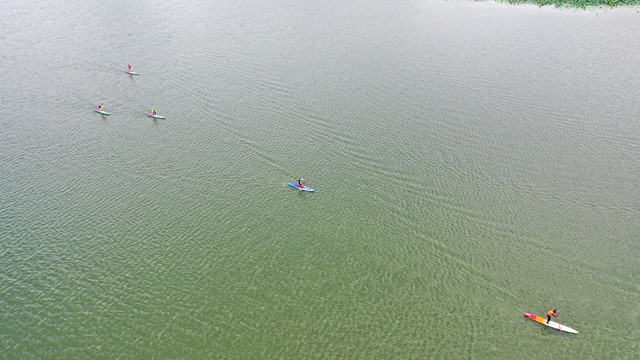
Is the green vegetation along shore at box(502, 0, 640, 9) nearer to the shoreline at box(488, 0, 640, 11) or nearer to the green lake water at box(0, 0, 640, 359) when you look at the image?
the shoreline at box(488, 0, 640, 11)

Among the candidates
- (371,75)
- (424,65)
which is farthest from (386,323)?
(424,65)

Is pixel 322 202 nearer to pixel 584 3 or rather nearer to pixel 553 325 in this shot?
pixel 553 325

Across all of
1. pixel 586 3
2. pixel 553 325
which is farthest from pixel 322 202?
pixel 586 3

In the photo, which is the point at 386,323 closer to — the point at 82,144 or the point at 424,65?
the point at 82,144

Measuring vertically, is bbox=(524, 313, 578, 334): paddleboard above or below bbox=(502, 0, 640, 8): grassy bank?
below

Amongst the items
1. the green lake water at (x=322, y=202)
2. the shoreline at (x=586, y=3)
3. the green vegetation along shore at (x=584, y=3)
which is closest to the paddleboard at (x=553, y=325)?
the green lake water at (x=322, y=202)

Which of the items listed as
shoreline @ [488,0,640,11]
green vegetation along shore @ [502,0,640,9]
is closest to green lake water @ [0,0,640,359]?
shoreline @ [488,0,640,11]

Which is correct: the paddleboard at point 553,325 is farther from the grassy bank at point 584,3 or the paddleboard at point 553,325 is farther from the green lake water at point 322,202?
the grassy bank at point 584,3

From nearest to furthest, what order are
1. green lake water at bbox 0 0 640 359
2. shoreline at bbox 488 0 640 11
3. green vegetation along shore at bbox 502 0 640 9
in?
green lake water at bbox 0 0 640 359
shoreline at bbox 488 0 640 11
green vegetation along shore at bbox 502 0 640 9
